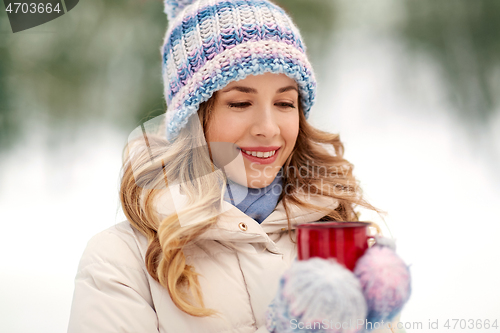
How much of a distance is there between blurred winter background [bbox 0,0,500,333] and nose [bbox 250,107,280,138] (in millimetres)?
433

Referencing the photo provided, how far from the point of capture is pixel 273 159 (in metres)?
0.93

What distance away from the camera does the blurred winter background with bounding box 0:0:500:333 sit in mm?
1199

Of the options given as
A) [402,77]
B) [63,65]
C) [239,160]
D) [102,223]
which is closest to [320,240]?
[239,160]

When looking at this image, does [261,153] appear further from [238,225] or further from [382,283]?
[382,283]

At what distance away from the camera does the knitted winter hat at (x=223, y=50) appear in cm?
84

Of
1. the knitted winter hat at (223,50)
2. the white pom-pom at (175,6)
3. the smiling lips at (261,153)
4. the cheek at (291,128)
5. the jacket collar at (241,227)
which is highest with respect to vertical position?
the white pom-pom at (175,6)

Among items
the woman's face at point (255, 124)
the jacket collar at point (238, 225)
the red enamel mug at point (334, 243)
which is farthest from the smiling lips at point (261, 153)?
the red enamel mug at point (334, 243)

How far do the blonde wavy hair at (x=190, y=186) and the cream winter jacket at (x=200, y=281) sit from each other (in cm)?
3

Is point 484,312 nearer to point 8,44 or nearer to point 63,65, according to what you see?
point 63,65

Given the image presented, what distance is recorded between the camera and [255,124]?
861 mm

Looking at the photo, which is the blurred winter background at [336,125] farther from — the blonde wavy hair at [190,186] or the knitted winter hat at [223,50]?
the knitted winter hat at [223,50]

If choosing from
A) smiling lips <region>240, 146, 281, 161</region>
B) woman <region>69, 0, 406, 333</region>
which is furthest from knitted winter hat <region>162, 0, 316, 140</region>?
smiling lips <region>240, 146, 281, 161</region>

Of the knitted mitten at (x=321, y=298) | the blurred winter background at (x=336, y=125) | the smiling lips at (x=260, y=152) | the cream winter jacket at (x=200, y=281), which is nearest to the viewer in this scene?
the knitted mitten at (x=321, y=298)

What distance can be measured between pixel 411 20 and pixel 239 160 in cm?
121
